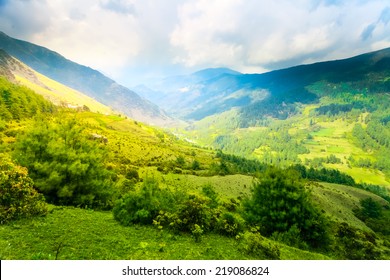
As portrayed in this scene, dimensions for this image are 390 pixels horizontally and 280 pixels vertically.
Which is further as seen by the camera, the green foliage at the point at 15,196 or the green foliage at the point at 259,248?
the green foliage at the point at 15,196

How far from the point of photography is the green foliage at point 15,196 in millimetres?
17422

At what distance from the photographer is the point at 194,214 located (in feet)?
65.5

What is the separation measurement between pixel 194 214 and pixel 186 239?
2.24 metres

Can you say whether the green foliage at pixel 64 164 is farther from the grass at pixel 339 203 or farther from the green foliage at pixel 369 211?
the green foliage at pixel 369 211

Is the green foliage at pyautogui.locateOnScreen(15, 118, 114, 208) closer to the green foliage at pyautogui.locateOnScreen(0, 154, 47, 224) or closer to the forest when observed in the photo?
the forest

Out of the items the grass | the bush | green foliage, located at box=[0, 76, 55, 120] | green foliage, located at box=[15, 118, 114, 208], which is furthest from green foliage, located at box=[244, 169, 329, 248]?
green foliage, located at box=[0, 76, 55, 120]

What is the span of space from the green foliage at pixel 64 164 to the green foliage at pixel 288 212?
1822 centimetres

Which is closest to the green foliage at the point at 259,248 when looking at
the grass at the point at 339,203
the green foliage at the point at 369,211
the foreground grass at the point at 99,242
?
the foreground grass at the point at 99,242

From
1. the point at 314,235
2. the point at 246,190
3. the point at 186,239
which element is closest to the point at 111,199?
the point at 186,239

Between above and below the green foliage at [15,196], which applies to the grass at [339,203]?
below

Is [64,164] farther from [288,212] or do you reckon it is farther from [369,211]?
[369,211]

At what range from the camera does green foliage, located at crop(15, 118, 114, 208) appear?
27672mm
